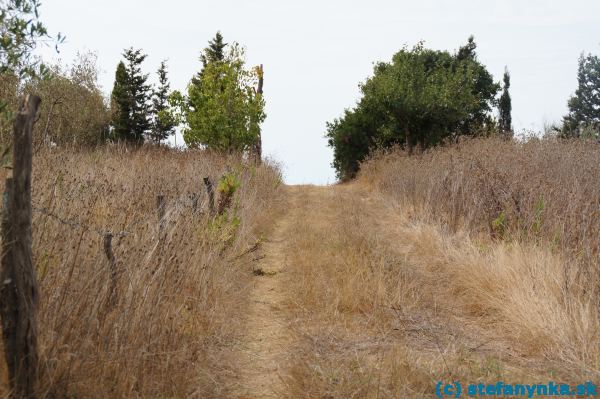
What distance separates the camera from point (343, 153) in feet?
90.6

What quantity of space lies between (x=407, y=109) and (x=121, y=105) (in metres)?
23.8

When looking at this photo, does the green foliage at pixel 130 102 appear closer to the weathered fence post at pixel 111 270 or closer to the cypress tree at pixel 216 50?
the cypress tree at pixel 216 50

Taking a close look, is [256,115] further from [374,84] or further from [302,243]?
[302,243]

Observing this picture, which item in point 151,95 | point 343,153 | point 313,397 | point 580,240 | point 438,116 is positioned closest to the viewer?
point 313,397

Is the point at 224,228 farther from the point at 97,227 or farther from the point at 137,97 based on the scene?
the point at 137,97

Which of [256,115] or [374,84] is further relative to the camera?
[374,84]

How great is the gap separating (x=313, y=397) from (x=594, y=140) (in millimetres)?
11061

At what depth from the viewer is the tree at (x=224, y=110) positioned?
1939cm

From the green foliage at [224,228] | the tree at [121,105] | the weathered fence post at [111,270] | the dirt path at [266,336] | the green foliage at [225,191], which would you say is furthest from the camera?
the tree at [121,105]

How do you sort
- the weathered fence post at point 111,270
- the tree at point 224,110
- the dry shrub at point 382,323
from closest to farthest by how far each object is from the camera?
the weathered fence post at point 111,270 → the dry shrub at point 382,323 → the tree at point 224,110

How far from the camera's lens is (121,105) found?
3831 centimetres

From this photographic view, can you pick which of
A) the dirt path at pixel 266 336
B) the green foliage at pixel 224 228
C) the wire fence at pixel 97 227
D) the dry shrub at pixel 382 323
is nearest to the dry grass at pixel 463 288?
the dry shrub at pixel 382 323

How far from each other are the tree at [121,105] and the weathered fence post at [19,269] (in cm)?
3539

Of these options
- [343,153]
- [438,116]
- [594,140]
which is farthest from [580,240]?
[343,153]
